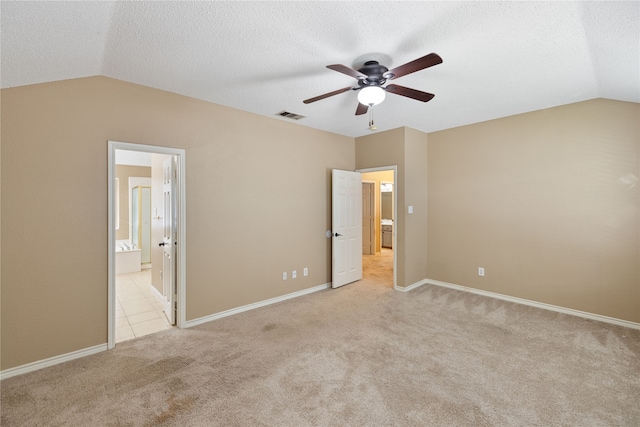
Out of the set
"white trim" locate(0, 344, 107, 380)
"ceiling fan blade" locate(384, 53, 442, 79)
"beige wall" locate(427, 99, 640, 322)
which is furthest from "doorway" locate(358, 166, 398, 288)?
"white trim" locate(0, 344, 107, 380)

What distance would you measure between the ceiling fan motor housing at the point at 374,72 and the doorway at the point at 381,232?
2.40 meters

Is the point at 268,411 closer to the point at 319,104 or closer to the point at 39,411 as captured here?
the point at 39,411

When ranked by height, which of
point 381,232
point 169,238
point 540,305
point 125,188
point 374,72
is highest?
point 374,72

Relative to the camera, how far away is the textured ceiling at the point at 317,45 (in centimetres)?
181

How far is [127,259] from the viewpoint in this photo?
239 inches

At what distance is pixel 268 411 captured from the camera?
6.52 ft

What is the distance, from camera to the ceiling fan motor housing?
7.75 feet

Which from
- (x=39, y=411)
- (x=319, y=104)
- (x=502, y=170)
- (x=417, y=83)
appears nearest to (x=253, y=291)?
(x=39, y=411)

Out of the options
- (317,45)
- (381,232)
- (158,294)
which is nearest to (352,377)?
(317,45)

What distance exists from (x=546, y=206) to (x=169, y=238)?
4.96 m

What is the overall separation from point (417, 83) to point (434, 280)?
3441mm

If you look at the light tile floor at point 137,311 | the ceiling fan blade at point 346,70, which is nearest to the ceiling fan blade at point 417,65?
the ceiling fan blade at point 346,70

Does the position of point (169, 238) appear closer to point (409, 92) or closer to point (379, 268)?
point (409, 92)

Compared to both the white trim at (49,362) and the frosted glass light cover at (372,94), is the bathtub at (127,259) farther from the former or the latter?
the frosted glass light cover at (372,94)
